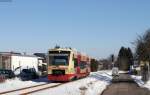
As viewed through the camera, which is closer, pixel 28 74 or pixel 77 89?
pixel 77 89

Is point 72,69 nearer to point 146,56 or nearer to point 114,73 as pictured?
point 146,56

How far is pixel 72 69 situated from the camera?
44438mm

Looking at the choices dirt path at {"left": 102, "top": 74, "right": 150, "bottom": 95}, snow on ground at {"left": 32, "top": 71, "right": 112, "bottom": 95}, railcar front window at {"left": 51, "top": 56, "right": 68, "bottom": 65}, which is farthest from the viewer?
railcar front window at {"left": 51, "top": 56, "right": 68, "bottom": 65}

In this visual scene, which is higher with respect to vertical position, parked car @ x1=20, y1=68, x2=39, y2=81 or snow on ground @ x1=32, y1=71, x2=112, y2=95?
parked car @ x1=20, y1=68, x2=39, y2=81

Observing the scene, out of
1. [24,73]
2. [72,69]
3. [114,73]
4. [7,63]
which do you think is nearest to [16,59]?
[7,63]

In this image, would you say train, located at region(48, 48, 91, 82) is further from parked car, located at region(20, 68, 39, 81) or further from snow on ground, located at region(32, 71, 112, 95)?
parked car, located at region(20, 68, 39, 81)

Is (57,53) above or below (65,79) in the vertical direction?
above

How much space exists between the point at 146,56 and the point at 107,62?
135 meters

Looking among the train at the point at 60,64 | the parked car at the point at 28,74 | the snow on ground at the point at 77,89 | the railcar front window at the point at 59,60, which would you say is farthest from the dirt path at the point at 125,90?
the parked car at the point at 28,74

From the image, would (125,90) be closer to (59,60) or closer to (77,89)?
(77,89)

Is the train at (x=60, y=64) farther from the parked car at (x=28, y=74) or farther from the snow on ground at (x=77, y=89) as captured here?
the parked car at (x=28, y=74)

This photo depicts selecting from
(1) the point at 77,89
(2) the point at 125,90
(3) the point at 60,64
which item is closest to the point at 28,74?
(3) the point at 60,64

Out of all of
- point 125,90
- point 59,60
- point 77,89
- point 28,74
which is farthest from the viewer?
point 28,74

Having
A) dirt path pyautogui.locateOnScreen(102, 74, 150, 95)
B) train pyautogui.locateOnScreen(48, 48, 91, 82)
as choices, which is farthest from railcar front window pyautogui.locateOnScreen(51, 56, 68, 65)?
dirt path pyautogui.locateOnScreen(102, 74, 150, 95)
